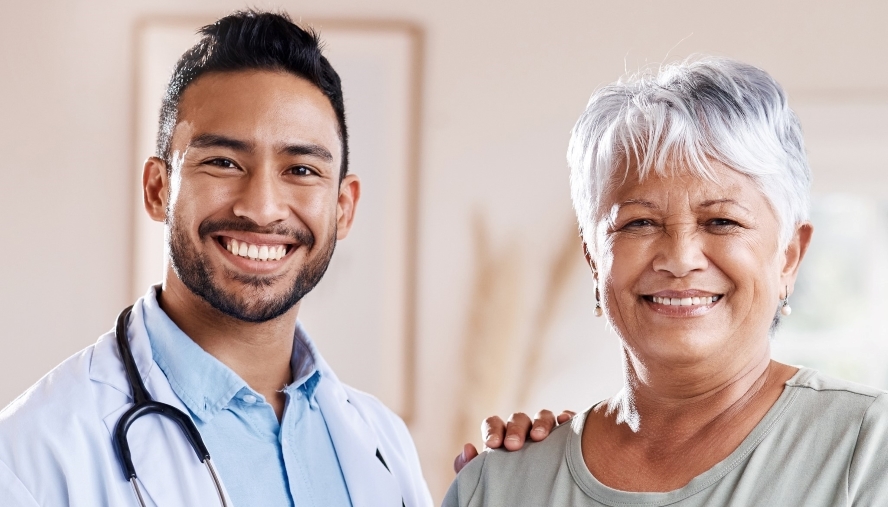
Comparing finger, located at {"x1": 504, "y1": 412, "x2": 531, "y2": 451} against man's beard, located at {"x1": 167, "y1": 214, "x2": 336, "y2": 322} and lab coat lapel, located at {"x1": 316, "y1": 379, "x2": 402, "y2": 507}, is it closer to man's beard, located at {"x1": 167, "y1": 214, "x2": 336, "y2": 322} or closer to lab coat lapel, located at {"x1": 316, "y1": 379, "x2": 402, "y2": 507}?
lab coat lapel, located at {"x1": 316, "y1": 379, "x2": 402, "y2": 507}

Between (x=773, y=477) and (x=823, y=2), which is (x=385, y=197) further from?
(x=773, y=477)

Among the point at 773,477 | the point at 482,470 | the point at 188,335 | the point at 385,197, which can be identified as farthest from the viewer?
the point at 385,197

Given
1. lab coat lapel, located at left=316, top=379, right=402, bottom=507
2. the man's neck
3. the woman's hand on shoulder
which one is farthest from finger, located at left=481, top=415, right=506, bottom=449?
the man's neck

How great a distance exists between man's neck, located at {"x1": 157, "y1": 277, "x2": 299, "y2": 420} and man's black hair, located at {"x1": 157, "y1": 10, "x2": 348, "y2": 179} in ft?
0.89

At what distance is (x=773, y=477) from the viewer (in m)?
1.25

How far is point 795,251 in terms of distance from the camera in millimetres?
1389

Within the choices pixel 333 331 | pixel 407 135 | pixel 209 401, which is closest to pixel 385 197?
pixel 407 135

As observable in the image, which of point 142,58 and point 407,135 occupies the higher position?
point 142,58

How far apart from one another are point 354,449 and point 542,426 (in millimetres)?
413

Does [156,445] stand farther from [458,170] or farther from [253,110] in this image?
[458,170]

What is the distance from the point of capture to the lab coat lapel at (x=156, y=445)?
149 cm

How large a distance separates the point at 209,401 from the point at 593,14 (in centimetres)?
229

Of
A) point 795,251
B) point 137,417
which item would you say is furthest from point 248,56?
point 795,251

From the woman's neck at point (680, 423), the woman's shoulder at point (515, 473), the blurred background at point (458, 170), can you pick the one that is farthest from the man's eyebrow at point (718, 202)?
the blurred background at point (458, 170)
